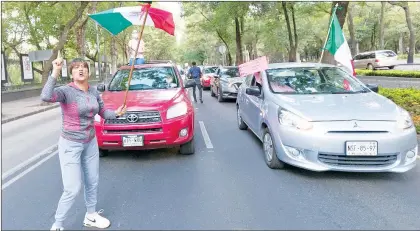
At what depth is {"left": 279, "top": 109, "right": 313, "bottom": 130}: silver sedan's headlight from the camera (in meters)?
4.51

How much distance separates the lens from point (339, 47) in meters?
8.03

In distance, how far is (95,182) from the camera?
11.4 feet

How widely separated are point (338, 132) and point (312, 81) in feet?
5.85

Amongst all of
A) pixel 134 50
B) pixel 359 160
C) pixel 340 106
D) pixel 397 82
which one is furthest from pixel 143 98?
pixel 397 82

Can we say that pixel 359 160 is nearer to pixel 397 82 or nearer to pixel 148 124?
pixel 148 124

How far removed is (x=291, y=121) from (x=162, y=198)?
1.94 m

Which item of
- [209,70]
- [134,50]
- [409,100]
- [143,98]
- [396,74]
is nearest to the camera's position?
[143,98]

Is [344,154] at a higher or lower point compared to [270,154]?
higher

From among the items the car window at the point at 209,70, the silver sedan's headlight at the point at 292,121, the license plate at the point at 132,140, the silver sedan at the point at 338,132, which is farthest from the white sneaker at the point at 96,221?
the car window at the point at 209,70

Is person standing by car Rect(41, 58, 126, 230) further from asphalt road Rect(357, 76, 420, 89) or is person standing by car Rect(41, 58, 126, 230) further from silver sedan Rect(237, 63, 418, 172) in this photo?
A: asphalt road Rect(357, 76, 420, 89)

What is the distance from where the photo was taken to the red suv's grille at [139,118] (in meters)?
5.38

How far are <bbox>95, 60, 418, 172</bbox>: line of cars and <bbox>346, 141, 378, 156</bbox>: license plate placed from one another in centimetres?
1

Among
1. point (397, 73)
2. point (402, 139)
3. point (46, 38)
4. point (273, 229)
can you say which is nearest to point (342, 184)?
point (402, 139)

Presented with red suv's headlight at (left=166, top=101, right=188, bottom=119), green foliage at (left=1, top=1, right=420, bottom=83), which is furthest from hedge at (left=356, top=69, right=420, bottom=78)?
red suv's headlight at (left=166, top=101, right=188, bottom=119)
